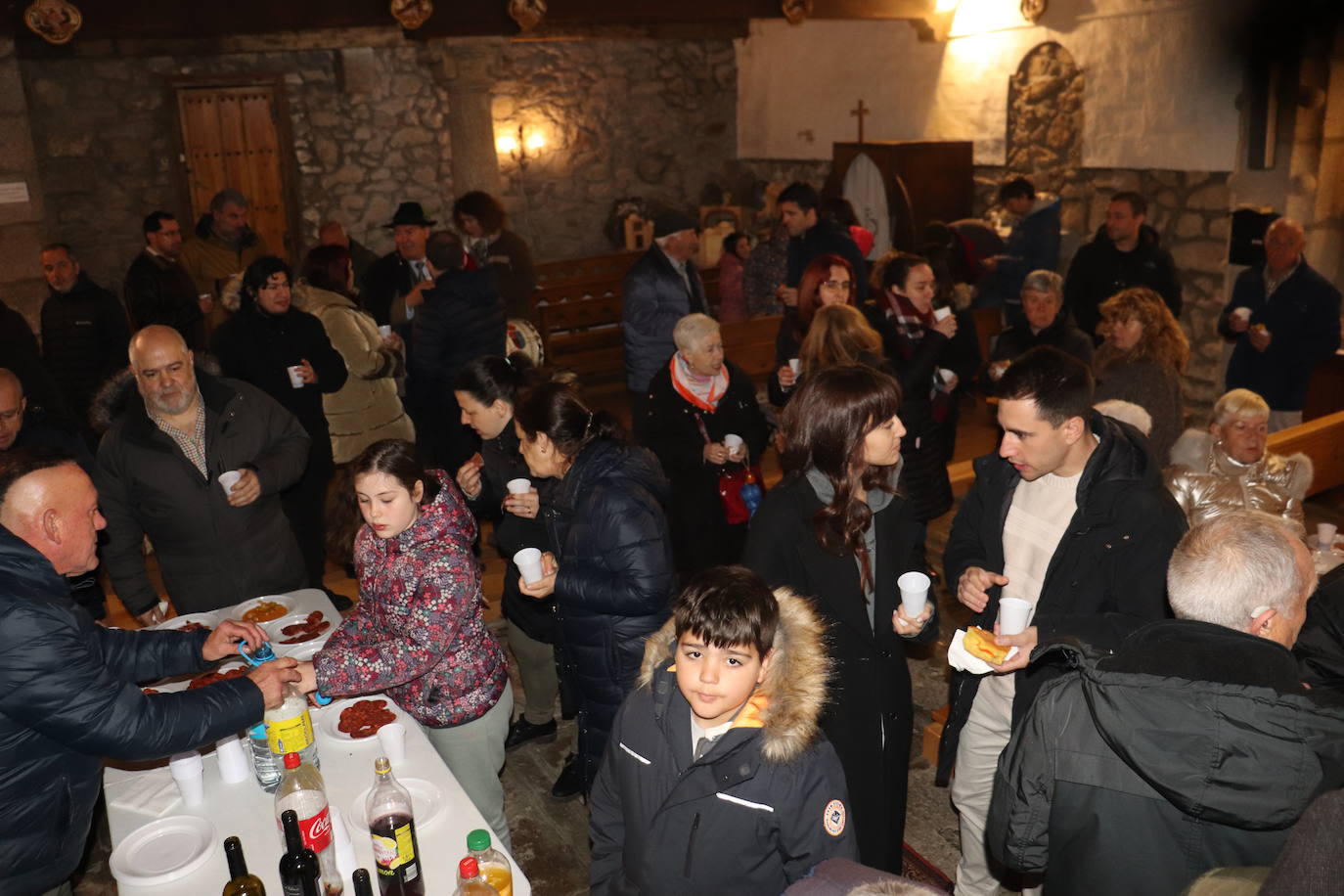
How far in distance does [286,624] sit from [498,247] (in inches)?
161

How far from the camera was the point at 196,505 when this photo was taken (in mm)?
3785

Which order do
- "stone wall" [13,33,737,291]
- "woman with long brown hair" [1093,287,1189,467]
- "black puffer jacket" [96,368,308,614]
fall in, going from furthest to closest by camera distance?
"stone wall" [13,33,737,291] → "woman with long brown hair" [1093,287,1189,467] → "black puffer jacket" [96,368,308,614]

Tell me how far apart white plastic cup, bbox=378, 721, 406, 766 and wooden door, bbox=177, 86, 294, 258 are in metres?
8.71


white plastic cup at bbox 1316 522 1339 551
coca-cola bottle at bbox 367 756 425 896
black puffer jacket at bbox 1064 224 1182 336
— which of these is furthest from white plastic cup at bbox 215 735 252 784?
black puffer jacket at bbox 1064 224 1182 336

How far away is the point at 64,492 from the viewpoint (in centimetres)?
259

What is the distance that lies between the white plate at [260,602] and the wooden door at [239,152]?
24.3 ft

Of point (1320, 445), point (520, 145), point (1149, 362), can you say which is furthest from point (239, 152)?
point (1320, 445)

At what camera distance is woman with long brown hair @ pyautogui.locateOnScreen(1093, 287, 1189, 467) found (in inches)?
180

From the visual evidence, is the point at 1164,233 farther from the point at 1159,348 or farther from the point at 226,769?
the point at 226,769

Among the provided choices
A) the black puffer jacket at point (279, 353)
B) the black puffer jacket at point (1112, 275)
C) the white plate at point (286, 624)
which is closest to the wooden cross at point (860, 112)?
the black puffer jacket at point (1112, 275)

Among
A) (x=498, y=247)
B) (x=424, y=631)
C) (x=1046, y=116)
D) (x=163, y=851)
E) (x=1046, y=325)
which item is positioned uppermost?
(x=1046, y=116)

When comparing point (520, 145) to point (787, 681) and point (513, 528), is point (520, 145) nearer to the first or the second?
point (513, 528)

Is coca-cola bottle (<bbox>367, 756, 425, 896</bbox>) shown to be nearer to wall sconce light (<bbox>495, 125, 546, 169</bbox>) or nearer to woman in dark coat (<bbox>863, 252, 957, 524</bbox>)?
woman in dark coat (<bbox>863, 252, 957, 524</bbox>)

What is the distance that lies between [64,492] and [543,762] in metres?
2.22
